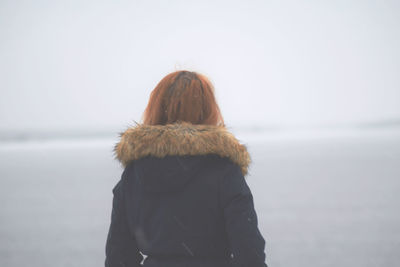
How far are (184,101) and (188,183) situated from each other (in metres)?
0.23

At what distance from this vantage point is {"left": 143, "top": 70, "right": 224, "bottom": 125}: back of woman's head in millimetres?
1004

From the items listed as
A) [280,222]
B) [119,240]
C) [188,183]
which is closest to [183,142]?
[188,183]

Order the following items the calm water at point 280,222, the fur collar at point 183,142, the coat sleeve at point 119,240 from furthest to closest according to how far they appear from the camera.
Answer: the calm water at point 280,222, the coat sleeve at point 119,240, the fur collar at point 183,142

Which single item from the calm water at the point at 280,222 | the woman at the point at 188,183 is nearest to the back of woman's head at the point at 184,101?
the woman at the point at 188,183

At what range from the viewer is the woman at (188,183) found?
94cm

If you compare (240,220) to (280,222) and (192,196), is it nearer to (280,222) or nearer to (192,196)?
(192,196)

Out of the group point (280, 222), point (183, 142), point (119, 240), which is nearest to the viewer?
point (183, 142)

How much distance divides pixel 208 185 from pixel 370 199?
6.61 metres

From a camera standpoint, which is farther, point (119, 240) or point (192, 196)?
point (119, 240)

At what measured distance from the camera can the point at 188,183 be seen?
0.97m

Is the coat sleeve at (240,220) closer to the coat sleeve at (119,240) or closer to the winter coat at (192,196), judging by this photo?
the winter coat at (192,196)

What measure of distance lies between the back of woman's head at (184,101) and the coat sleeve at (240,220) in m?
0.18

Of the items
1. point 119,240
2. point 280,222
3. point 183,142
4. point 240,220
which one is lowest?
point 280,222

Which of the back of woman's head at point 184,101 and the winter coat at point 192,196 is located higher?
the back of woman's head at point 184,101
